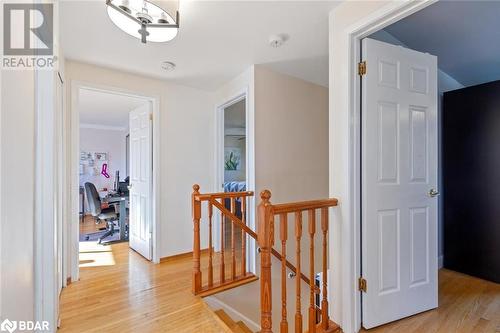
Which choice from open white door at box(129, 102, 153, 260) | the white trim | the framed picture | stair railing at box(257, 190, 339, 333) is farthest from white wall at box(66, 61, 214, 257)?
the white trim

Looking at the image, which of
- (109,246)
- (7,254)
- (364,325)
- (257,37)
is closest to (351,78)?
(257,37)

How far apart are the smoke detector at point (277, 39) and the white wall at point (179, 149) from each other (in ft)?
5.01

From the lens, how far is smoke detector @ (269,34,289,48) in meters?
2.07

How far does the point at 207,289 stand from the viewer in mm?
2189

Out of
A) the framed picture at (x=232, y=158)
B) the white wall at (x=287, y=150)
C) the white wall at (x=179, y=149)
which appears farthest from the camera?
the framed picture at (x=232, y=158)

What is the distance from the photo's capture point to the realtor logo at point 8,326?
71 cm

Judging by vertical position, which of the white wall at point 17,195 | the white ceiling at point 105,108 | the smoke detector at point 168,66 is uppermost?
the smoke detector at point 168,66

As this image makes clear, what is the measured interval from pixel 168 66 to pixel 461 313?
3358mm

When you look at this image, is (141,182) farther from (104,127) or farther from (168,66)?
(104,127)

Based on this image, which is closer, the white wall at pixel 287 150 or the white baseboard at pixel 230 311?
the white baseboard at pixel 230 311

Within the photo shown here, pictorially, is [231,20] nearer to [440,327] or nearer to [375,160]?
[375,160]

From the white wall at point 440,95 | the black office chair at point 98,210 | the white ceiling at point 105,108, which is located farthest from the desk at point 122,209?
the white wall at point 440,95

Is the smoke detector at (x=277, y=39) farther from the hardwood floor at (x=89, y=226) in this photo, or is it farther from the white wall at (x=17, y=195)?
the hardwood floor at (x=89, y=226)

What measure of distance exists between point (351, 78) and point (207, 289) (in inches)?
82.3
